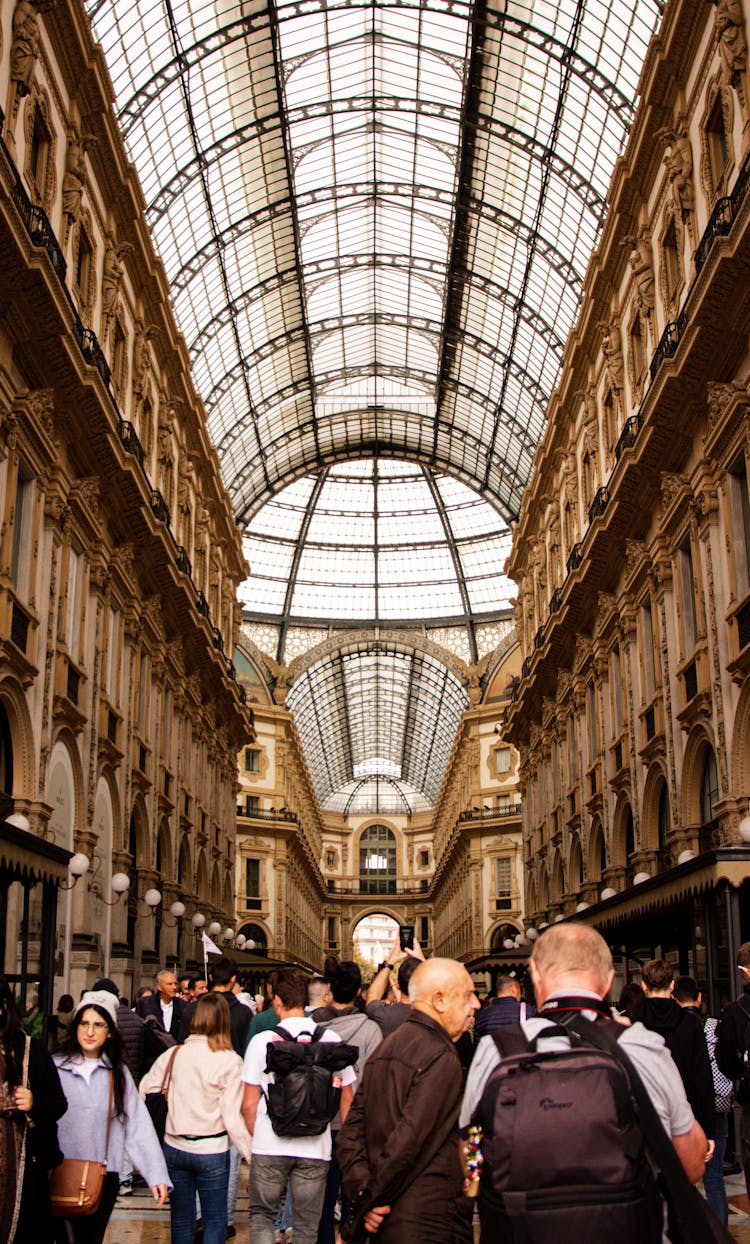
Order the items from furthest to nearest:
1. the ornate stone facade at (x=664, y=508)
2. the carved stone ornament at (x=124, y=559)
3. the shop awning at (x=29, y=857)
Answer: the carved stone ornament at (x=124, y=559)
the ornate stone facade at (x=664, y=508)
the shop awning at (x=29, y=857)

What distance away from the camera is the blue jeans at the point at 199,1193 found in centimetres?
741

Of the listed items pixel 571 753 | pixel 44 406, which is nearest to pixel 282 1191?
pixel 44 406

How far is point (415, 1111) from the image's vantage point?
529 cm

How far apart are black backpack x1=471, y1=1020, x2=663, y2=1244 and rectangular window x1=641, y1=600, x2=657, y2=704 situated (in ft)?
74.2

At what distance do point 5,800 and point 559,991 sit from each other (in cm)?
1581

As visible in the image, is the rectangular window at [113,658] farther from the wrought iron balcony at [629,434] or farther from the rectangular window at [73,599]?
the wrought iron balcony at [629,434]

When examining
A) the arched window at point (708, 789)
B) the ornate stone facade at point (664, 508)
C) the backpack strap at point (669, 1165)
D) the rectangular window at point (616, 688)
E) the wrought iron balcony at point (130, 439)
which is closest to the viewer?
the backpack strap at point (669, 1165)

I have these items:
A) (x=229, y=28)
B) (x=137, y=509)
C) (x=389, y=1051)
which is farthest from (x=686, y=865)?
(x=229, y=28)

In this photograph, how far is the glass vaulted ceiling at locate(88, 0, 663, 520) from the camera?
31.6m

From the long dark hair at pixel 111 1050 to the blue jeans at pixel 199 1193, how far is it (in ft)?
2.94

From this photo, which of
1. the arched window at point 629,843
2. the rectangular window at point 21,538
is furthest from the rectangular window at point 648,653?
the rectangular window at point 21,538

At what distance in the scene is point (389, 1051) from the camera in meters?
5.60

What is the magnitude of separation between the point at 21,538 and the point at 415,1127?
16.3m

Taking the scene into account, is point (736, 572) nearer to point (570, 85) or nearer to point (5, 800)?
point (5, 800)
